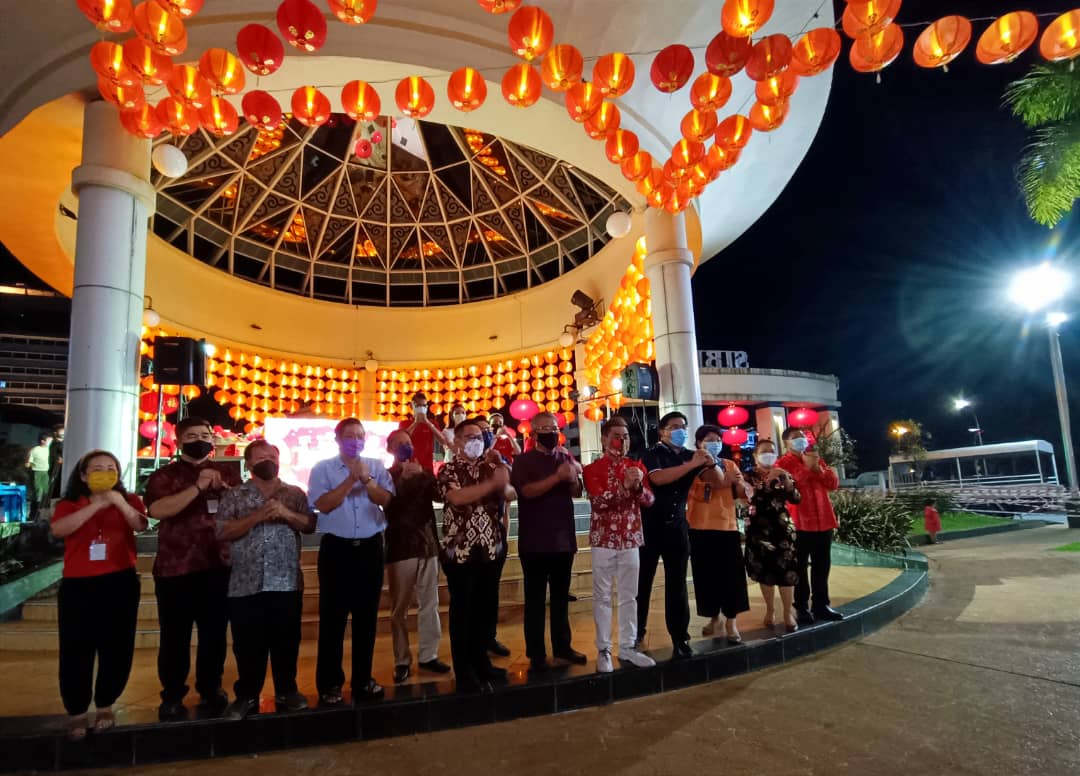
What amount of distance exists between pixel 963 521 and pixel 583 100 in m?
15.1

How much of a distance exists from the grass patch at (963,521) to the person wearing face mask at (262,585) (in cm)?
1359

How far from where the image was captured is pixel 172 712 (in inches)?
114

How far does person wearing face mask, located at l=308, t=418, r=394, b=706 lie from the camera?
3.13 metres

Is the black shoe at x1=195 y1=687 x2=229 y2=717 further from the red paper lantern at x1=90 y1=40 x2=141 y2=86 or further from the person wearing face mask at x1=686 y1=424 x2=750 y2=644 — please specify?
the red paper lantern at x1=90 y1=40 x2=141 y2=86

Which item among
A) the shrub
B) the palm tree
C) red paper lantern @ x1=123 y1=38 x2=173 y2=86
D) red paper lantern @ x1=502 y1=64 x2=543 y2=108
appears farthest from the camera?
the shrub

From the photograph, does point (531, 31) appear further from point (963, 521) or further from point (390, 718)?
point (963, 521)

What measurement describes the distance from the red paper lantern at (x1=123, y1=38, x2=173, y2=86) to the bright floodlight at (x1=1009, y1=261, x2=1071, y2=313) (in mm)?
15315

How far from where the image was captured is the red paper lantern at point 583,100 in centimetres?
604

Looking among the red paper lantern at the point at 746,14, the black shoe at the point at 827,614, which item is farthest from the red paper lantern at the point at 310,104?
the black shoe at the point at 827,614

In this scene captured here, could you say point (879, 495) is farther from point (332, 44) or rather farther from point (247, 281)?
point (247, 281)

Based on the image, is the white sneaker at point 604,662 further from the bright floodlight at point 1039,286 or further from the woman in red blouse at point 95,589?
the bright floodlight at point 1039,286

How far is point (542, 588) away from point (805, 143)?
9.42 m

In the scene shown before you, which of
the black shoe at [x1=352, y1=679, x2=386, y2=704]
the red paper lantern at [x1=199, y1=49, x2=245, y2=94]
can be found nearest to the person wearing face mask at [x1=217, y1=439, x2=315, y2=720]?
the black shoe at [x1=352, y1=679, x2=386, y2=704]

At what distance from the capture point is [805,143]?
995 centimetres
